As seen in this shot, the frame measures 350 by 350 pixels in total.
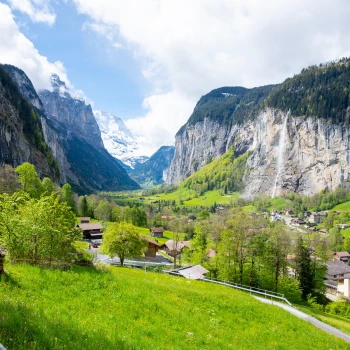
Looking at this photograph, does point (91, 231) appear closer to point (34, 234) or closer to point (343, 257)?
point (34, 234)

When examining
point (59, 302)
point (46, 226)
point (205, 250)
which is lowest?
point (205, 250)

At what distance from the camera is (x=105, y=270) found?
18.3 m

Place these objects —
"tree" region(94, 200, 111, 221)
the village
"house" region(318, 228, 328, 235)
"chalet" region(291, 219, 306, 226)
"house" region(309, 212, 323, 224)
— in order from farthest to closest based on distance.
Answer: "house" region(309, 212, 323, 224), "chalet" region(291, 219, 306, 226), "house" region(318, 228, 328, 235), "tree" region(94, 200, 111, 221), the village

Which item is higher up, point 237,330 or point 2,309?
point 2,309

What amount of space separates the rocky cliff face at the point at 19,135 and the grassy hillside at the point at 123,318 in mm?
125941

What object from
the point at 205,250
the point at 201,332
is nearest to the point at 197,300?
the point at 201,332

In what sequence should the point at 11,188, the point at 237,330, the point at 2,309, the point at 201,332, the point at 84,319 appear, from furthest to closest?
the point at 11,188 < the point at 237,330 < the point at 201,332 < the point at 84,319 < the point at 2,309

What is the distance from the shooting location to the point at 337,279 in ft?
277

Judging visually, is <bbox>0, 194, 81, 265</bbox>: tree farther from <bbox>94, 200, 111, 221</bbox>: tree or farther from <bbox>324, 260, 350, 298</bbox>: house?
<bbox>94, 200, 111, 221</bbox>: tree

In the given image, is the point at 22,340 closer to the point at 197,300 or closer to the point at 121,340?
the point at 121,340

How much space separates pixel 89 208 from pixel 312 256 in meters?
96.8

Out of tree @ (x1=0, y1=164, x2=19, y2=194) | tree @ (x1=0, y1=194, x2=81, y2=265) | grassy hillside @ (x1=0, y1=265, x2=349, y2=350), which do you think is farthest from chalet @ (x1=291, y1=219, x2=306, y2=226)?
tree @ (x1=0, y1=194, x2=81, y2=265)

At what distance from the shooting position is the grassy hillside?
899 centimetres

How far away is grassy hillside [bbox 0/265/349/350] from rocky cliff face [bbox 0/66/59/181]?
126 meters
